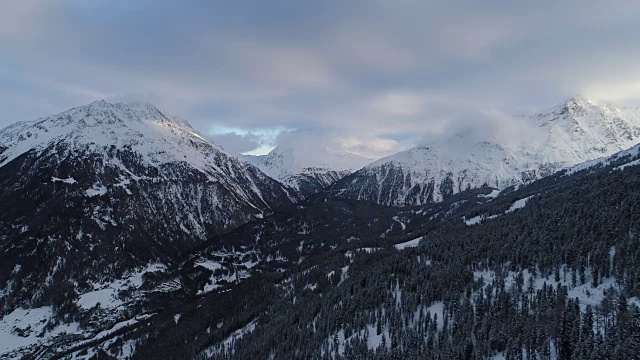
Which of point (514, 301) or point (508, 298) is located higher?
point (508, 298)

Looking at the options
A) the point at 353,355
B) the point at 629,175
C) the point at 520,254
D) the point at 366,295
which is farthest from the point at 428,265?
the point at 629,175

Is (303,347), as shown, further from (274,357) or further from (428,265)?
(428,265)

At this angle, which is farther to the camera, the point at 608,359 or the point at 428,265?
the point at 428,265

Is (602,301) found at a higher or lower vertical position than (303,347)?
higher

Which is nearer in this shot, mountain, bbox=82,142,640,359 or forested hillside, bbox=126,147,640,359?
forested hillside, bbox=126,147,640,359

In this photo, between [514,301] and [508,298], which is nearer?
[514,301]

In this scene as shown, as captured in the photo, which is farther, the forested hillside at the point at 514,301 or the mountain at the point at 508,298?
the mountain at the point at 508,298

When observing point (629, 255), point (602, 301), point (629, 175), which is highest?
point (629, 175)

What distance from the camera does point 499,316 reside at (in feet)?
429

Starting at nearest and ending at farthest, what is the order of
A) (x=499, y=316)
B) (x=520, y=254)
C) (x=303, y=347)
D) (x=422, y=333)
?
(x=499, y=316) < (x=422, y=333) < (x=520, y=254) < (x=303, y=347)

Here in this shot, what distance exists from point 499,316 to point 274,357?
316ft

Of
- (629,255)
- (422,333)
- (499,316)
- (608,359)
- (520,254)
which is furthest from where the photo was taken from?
(520,254)

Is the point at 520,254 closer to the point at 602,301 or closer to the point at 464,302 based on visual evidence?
the point at 464,302

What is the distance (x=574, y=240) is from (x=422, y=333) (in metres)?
60.2
